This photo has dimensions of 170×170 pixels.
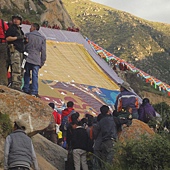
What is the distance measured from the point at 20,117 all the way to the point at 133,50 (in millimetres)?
55774

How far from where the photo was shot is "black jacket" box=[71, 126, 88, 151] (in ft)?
26.8

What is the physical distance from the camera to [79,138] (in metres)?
8.16

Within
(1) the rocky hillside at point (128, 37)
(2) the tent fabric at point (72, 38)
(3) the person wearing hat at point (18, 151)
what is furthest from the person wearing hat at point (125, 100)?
(1) the rocky hillside at point (128, 37)

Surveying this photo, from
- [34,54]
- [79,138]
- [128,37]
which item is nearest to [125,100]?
[79,138]

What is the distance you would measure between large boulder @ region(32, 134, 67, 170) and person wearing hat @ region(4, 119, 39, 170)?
244 centimetres

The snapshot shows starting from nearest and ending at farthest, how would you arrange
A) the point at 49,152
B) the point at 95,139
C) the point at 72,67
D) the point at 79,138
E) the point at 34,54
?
the point at 95,139 → the point at 79,138 → the point at 49,152 → the point at 34,54 → the point at 72,67

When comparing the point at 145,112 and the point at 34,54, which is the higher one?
the point at 34,54

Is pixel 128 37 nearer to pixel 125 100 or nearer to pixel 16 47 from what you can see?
pixel 125 100

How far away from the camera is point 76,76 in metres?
19.0

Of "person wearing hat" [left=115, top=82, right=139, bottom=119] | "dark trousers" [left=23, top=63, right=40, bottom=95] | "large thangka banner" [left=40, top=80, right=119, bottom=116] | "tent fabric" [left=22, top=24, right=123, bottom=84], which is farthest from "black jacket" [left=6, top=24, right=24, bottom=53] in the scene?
"tent fabric" [left=22, top=24, right=123, bottom=84]

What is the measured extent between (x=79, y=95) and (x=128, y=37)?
5064 centimetres

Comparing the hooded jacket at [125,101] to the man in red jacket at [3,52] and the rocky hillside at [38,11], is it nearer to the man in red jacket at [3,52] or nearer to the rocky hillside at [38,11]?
the man in red jacket at [3,52]

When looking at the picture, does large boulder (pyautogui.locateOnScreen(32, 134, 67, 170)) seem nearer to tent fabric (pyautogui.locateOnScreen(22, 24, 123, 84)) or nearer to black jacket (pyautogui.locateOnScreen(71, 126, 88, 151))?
black jacket (pyautogui.locateOnScreen(71, 126, 88, 151))

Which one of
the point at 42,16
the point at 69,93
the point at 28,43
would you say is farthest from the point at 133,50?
the point at 28,43
